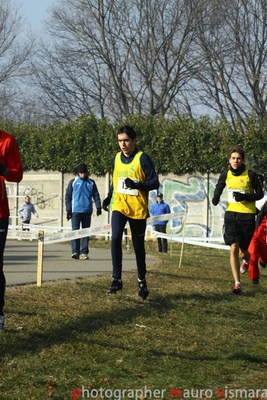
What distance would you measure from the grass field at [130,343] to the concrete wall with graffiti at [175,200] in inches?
647

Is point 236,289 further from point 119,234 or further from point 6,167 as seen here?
point 6,167

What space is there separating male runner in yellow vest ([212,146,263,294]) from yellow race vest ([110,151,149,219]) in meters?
2.24

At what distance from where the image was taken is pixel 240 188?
11.7 meters

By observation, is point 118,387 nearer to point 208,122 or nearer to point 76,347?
point 76,347

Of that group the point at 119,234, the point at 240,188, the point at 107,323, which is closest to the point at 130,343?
the point at 107,323

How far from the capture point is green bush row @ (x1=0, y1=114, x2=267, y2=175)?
28.3 meters

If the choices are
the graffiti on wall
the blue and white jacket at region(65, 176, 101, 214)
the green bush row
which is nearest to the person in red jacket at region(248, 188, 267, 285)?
the blue and white jacket at region(65, 176, 101, 214)

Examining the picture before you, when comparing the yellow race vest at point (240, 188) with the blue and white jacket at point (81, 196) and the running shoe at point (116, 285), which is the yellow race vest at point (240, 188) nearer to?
the running shoe at point (116, 285)

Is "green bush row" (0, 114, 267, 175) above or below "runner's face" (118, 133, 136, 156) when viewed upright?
above

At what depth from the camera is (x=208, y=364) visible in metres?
7.30

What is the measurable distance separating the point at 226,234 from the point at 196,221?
16.6 m

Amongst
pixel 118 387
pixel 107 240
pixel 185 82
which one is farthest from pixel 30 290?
pixel 185 82

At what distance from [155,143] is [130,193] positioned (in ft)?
65.8

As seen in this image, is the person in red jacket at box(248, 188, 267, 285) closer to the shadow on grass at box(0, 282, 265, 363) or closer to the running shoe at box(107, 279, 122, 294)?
the shadow on grass at box(0, 282, 265, 363)
